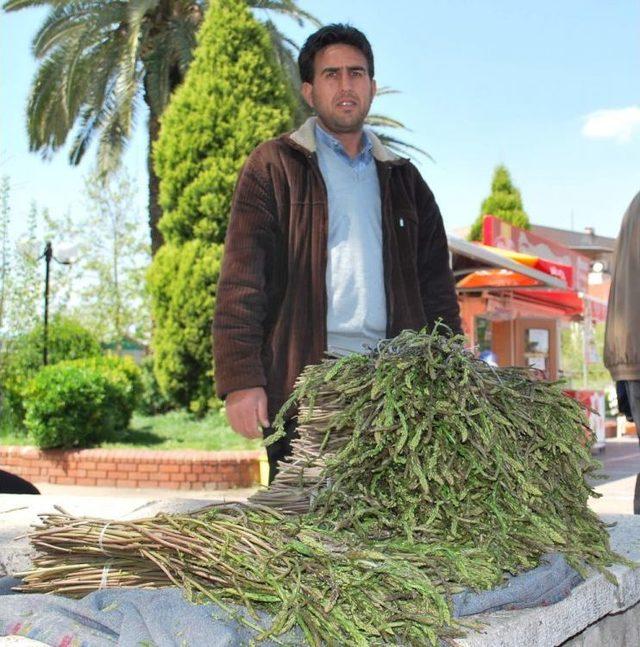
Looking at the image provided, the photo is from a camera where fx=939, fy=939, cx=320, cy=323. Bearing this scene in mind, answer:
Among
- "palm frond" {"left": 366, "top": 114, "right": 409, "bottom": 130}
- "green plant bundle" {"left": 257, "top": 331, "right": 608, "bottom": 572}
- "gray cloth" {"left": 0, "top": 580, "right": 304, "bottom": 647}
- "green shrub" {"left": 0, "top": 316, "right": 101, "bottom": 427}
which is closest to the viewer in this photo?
"gray cloth" {"left": 0, "top": 580, "right": 304, "bottom": 647}

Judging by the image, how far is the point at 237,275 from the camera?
281 cm

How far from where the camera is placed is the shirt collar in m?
3.01

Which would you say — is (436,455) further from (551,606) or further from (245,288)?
(245,288)

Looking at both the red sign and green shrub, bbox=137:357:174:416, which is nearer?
the red sign

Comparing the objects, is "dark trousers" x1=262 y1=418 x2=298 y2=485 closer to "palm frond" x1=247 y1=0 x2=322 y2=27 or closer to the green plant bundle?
the green plant bundle

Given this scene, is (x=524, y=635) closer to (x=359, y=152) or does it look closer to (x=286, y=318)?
(x=286, y=318)

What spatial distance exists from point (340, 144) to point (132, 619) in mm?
1836

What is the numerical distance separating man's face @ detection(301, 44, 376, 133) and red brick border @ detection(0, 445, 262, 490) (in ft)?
22.7

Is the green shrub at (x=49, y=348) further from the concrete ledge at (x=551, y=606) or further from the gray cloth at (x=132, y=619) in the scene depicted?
the gray cloth at (x=132, y=619)

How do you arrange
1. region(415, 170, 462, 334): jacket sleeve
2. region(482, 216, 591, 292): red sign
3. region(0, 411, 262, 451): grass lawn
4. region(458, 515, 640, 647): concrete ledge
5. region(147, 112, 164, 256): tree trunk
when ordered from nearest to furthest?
region(458, 515, 640, 647): concrete ledge → region(415, 170, 462, 334): jacket sleeve → region(0, 411, 262, 451): grass lawn → region(482, 216, 591, 292): red sign → region(147, 112, 164, 256): tree trunk

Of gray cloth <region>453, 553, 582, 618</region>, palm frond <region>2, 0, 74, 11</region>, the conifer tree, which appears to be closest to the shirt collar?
gray cloth <region>453, 553, 582, 618</region>

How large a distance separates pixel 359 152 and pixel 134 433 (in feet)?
31.0

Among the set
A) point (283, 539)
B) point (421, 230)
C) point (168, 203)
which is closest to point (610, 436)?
point (168, 203)

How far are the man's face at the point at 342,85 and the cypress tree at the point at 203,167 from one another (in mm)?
10326
